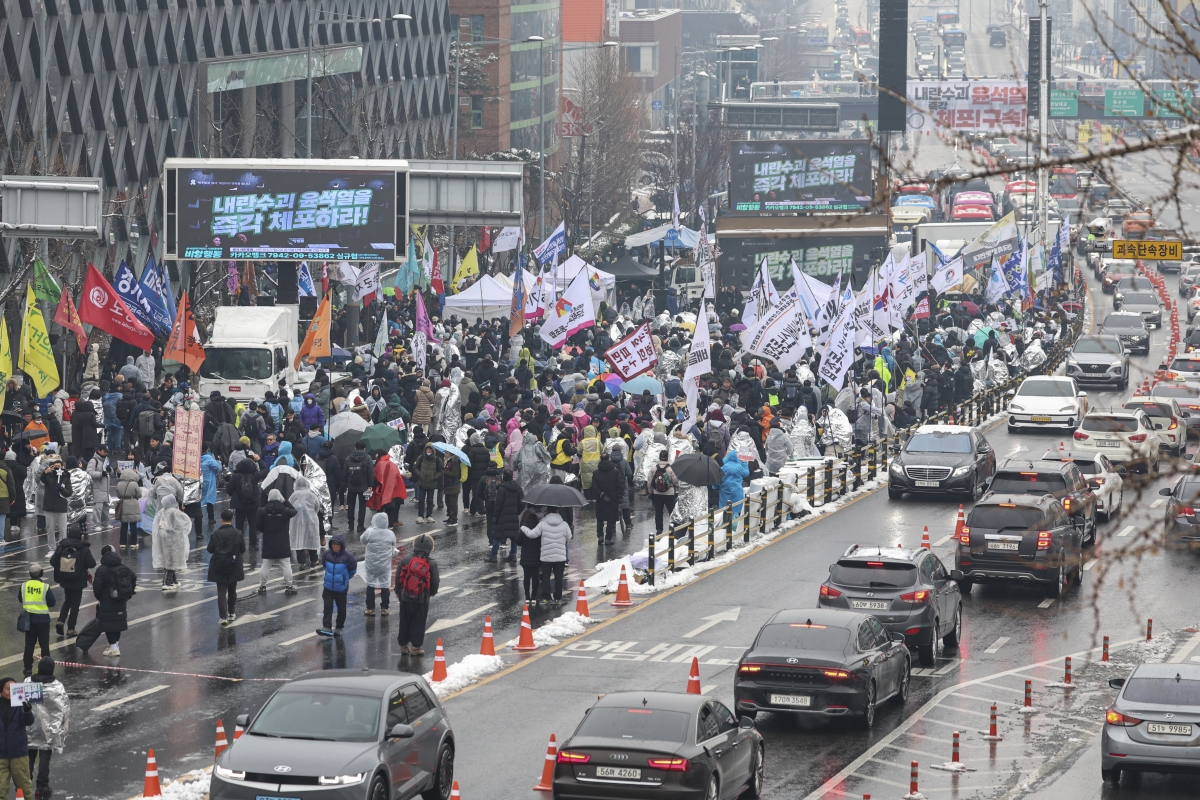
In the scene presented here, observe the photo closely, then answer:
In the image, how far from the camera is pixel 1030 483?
95.5 ft

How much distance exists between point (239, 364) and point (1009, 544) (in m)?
19.0

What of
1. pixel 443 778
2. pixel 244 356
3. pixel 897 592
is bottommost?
pixel 443 778

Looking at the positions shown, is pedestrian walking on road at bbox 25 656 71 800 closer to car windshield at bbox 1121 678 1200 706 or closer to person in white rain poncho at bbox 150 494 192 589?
person in white rain poncho at bbox 150 494 192 589

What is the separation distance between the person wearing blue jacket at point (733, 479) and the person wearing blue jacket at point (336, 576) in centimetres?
872

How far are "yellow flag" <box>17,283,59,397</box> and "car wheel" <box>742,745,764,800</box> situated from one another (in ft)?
60.1

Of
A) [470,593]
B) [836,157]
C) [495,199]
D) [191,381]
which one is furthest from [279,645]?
[836,157]

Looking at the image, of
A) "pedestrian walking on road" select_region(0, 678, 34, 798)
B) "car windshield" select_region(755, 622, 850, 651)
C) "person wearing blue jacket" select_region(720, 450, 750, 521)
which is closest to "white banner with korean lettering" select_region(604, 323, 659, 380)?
"person wearing blue jacket" select_region(720, 450, 750, 521)

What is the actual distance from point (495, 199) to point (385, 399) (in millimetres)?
10909

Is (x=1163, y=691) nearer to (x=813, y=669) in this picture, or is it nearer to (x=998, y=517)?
(x=813, y=669)

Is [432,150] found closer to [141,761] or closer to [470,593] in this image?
[470,593]

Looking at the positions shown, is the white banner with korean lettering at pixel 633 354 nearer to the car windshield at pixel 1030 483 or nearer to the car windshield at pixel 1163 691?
the car windshield at pixel 1030 483

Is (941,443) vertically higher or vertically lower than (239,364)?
lower

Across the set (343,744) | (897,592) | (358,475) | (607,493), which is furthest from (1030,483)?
(343,744)

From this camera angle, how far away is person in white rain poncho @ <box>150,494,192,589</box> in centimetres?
2512
